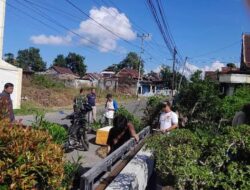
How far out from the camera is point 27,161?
12.2ft

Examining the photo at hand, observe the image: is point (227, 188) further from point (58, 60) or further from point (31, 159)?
point (58, 60)

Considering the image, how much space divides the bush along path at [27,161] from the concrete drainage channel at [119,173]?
519mm

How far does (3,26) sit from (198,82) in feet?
52.8

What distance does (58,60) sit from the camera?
4535 inches

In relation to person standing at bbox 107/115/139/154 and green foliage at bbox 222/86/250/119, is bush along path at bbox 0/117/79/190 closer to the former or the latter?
person standing at bbox 107/115/139/154

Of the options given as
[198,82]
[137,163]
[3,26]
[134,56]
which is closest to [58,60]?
[134,56]

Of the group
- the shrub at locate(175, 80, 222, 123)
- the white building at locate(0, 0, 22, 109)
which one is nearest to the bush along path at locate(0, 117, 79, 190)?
the shrub at locate(175, 80, 222, 123)

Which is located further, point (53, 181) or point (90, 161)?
point (90, 161)

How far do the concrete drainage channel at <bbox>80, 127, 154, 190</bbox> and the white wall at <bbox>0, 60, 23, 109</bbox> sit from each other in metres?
19.6

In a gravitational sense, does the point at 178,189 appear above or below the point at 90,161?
above

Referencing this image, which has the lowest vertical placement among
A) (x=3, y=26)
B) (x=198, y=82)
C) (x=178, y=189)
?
(x=178, y=189)

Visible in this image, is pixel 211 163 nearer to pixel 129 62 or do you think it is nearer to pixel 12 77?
pixel 12 77

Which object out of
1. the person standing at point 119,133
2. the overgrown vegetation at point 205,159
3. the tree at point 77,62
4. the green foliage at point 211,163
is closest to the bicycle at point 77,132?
the person standing at point 119,133

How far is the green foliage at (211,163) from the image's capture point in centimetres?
425
